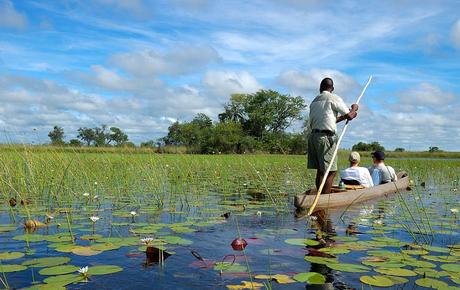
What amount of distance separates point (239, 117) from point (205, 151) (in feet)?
43.4

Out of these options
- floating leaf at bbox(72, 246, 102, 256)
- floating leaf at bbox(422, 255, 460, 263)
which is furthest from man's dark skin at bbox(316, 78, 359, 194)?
floating leaf at bbox(72, 246, 102, 256)

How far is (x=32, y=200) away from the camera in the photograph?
6.32 metres

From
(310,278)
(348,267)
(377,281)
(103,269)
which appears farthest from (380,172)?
(103,269)

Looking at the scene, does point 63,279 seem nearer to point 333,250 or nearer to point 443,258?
point 333,250

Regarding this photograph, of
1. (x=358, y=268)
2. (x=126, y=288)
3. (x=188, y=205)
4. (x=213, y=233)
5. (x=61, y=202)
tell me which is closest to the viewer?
(x=126, y=288)

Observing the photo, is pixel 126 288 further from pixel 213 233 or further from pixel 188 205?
pixel 188 205

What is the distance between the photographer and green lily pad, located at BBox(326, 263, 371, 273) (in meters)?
3.28

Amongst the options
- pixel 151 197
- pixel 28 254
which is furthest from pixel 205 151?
pixel 28 254

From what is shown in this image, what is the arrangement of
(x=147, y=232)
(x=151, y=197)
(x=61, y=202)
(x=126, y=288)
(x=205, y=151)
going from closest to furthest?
(x=126, y=288)
(x=147, y=232)
(x=61, y=202)
(x=151, y=197)
(x=205, y=151)

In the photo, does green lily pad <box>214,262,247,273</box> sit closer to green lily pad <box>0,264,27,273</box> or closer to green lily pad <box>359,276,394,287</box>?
green lily pad <box>359,276,394,287</box>

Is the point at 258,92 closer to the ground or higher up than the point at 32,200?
higher up

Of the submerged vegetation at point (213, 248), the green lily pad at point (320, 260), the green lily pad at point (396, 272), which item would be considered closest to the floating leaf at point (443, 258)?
the submerged vegetation at point (213, 248)

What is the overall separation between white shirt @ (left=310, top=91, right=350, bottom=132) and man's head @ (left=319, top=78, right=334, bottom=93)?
6.3 inches

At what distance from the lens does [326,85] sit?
7625 millimetres
